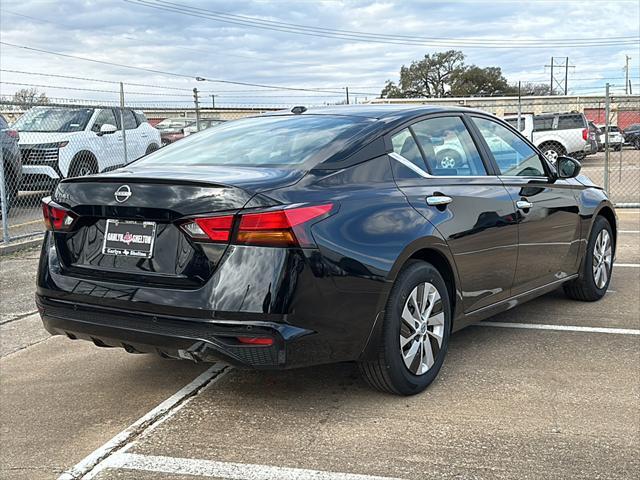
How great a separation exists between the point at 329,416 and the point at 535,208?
87.0 inches

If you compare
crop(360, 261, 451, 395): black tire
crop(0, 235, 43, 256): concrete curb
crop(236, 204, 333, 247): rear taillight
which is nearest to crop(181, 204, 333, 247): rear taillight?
crop(236, 204, 333, 247): rear taillight

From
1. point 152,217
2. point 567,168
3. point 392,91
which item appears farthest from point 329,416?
point 392,91

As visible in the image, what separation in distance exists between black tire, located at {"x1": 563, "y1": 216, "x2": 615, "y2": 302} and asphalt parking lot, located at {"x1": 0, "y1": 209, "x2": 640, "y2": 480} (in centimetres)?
72

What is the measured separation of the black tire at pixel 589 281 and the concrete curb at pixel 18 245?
254 inches

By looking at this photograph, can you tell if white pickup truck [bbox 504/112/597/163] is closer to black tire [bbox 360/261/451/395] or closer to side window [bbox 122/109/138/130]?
side window [bbox 122/109/138/130]

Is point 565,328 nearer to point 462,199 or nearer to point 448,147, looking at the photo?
point 462,199

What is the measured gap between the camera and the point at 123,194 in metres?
3.33

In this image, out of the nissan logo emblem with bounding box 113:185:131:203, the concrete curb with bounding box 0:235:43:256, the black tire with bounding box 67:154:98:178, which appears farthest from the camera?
the black tire with bounding box 67:154:98:178

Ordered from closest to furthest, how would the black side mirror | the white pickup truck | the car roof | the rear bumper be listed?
the rear bumper, the car roof, the black side mirror, the white pickup truck

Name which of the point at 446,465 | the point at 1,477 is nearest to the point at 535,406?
the point at 446,465

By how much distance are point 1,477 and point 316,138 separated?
2.26 m

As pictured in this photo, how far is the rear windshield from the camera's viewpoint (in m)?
3.73

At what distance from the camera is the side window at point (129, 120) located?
13.2m

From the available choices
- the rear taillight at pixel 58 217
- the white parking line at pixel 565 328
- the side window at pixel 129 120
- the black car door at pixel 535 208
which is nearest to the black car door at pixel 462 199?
the black car door at pixel 535 208
